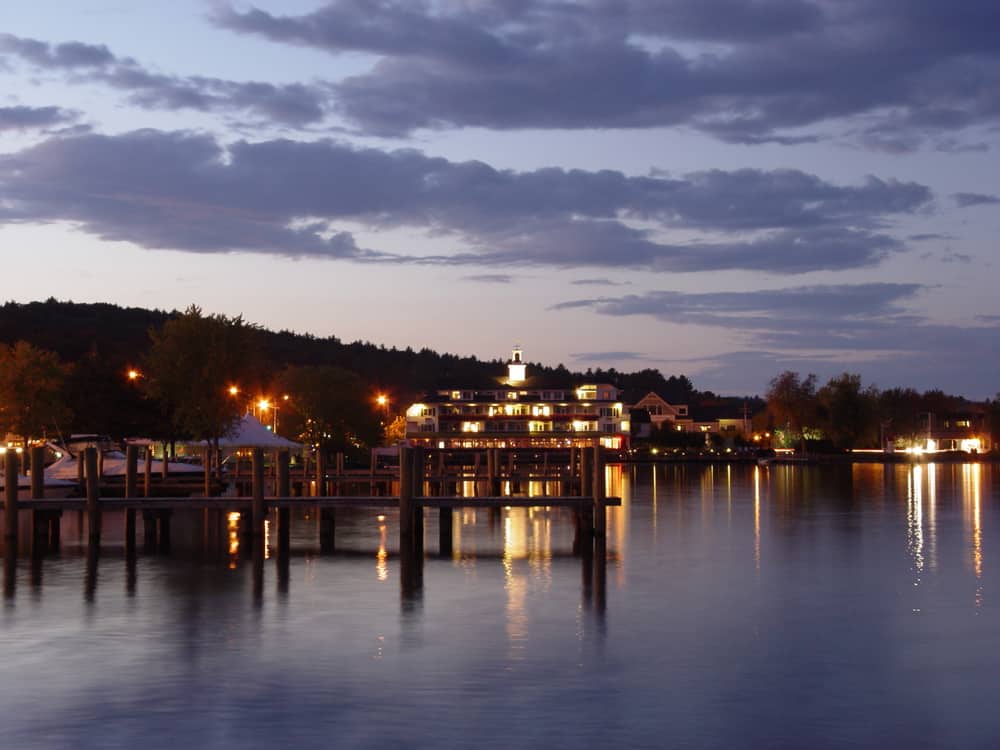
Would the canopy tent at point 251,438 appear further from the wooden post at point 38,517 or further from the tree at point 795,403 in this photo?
the tree at point 795,403

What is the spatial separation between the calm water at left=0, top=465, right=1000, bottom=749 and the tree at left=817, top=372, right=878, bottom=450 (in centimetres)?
13368

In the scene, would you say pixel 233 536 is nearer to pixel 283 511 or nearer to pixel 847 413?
A: pixel 283 511

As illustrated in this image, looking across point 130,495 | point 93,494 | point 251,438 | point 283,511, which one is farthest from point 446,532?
point 251,438

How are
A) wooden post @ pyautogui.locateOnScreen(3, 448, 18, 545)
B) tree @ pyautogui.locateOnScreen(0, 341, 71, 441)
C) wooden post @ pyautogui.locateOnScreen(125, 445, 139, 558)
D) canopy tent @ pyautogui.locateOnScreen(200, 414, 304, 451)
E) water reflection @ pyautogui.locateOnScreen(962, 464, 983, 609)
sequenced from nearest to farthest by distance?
water reflection @ pyautogui.locateOnScreen(962, 464, 983, 609)
wooden post @ pyautogui.locateOnScreen(3, 448, 18, 545)
wooden post @ pyautogui.locateOnScreen(125, 445, 139, 558)
canopy tent @ pyautogui.locateOnScreen(200, 414, 304, 451)
tree @ pyautogui.locateOnScreen(0, 341, 71, 441)

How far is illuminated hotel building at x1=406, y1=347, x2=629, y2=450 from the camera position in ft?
636

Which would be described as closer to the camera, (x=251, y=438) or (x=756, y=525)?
(x=756, y=525)

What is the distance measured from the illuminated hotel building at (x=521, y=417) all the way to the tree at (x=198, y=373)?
327ft

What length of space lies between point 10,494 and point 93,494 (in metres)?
2.70

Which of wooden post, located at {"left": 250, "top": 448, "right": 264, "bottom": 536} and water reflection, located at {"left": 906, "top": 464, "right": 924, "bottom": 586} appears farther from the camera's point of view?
water reflection, located at {"left": 906, "top": 464, "right": 924, "bottom": 586}

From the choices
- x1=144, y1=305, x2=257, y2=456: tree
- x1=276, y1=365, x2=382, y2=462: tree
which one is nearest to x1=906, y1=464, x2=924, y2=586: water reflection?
x1=144, y1=305, x2=257, y2=456: tree

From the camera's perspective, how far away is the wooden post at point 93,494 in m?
42.5

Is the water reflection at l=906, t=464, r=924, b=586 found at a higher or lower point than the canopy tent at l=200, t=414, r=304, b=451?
lower

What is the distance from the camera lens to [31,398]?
9588cm

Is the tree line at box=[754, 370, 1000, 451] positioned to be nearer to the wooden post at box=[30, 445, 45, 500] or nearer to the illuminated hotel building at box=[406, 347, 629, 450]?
the illuminated hotel building at box=[406, 347, 629, 450]
